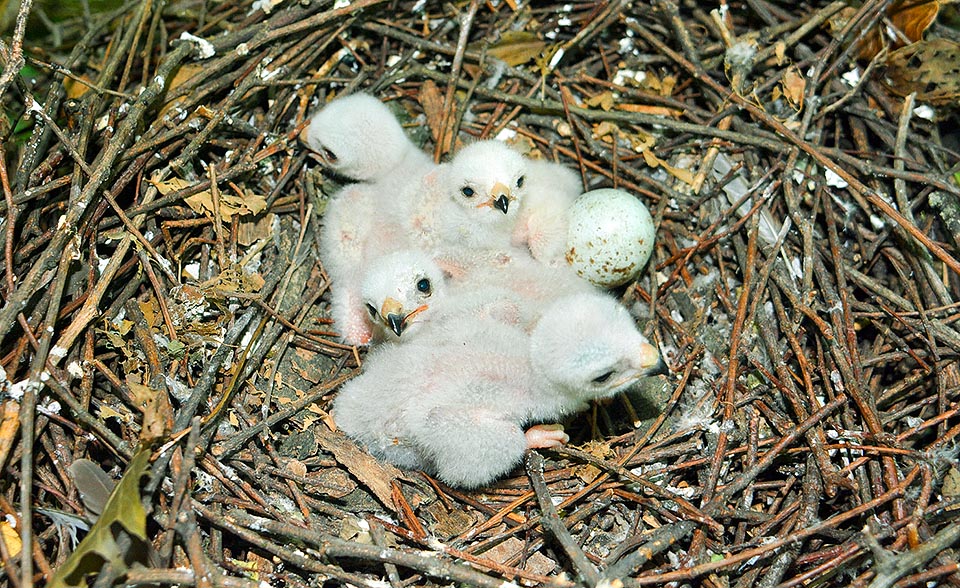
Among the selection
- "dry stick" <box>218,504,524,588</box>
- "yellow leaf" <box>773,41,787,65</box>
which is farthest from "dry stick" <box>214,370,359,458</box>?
"yellow leaf" <box>773,41,787,65</box>

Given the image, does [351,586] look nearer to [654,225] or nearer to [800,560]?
[800,560]

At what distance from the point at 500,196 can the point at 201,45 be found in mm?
1579

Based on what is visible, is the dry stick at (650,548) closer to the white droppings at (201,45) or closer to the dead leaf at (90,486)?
the dead leaf at (90,486)

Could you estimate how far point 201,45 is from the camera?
11.1 feet

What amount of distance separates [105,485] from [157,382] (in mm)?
466

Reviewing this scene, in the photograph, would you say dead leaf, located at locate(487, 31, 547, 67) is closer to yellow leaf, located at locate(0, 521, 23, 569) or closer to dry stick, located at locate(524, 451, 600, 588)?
dry stick, located at locate(524, 451, 600, 588)

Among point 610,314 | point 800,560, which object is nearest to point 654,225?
point 610,314

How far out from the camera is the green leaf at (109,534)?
2.08 metres

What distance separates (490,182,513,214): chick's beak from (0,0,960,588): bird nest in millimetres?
795

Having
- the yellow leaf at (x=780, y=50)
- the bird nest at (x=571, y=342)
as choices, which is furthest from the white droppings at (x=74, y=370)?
the yellow leaf at (x=780, y=50)

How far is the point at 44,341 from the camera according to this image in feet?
8.24

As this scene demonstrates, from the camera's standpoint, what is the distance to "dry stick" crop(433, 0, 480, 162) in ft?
12.0

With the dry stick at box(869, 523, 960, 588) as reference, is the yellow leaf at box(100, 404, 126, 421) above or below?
above

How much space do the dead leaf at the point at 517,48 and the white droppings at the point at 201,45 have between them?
133 cm
